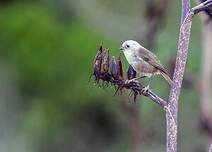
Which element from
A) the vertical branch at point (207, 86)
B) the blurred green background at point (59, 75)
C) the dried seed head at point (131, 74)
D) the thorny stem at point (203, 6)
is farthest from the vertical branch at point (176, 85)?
the blurred green background at point (59, 75)

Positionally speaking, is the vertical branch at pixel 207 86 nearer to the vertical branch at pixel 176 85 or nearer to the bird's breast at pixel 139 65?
the bird's breast at pixel 139 65

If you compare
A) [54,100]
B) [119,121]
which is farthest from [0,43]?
[119,121]

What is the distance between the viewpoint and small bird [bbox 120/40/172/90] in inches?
111

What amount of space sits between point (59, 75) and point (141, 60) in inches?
368

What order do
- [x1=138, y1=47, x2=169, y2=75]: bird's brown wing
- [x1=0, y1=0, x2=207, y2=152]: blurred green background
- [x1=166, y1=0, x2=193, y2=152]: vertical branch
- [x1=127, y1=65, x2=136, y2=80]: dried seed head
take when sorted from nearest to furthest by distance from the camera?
1. [x1=166, y1=0, x2=193, y2=152]: vertical branch
2. [x1=127, y1=65, x2=136, y2=80]: dried seed head
3. [x1=138, y1=47, x2=169, y2=75]: bird's brown wing
4. [x1=0, y1=0, x2=207, y2=152]: blurred green background

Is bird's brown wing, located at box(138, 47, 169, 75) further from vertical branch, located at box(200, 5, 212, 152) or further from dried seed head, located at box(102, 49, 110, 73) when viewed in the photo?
vertical branch, located at box(200, 5, 212, 152)

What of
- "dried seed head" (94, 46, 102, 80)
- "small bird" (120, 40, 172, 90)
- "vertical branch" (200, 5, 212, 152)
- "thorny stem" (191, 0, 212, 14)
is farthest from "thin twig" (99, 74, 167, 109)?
"vertical branch" (200, 5, 212, 152)

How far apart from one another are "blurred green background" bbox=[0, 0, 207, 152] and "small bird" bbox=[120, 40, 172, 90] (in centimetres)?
649

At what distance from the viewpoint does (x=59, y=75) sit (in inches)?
477

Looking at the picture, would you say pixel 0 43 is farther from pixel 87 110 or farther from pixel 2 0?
pixel 87 110

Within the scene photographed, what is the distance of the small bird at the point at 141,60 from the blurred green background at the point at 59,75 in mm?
6493

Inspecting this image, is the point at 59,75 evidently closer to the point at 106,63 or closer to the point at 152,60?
the point at 152,60

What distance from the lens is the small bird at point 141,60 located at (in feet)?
9.21

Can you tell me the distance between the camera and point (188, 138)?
902cm
